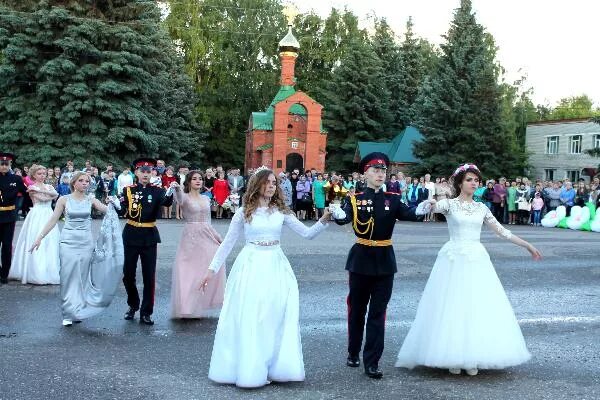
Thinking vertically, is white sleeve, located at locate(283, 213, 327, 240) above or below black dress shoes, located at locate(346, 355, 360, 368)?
above

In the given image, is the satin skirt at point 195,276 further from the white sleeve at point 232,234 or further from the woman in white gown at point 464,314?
the woman in white gown at point 464,314

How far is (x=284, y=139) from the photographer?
51062 millimetres

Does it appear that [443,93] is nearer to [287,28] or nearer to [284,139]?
[284,139]

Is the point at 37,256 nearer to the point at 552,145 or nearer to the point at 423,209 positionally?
the point at 423,209

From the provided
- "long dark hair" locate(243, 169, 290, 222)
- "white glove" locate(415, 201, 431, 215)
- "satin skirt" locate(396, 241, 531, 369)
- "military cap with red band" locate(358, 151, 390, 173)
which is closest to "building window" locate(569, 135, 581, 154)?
"satin skirt" locate(396, 241, 531, 369)

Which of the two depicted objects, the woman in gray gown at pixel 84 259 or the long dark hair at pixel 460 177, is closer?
the long dark hair at pixel 460 177

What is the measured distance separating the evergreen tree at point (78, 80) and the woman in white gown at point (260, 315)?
27749mm

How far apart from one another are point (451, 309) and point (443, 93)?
130 ft

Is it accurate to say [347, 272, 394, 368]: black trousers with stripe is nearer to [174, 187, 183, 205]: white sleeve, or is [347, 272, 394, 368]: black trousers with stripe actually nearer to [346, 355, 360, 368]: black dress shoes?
[346, 355, 360, 368]: black dress shoes

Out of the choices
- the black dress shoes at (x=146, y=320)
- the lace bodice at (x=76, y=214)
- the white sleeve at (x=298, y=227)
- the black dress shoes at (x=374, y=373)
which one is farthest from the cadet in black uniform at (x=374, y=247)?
the lace bodice at (x=76, y=214)

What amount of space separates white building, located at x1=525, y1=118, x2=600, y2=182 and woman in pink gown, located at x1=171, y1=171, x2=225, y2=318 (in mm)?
46233

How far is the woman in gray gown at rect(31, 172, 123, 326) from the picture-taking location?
8898 millimetres

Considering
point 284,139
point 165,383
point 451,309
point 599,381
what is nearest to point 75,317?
point 165,383

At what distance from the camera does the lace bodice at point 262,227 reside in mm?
6805
